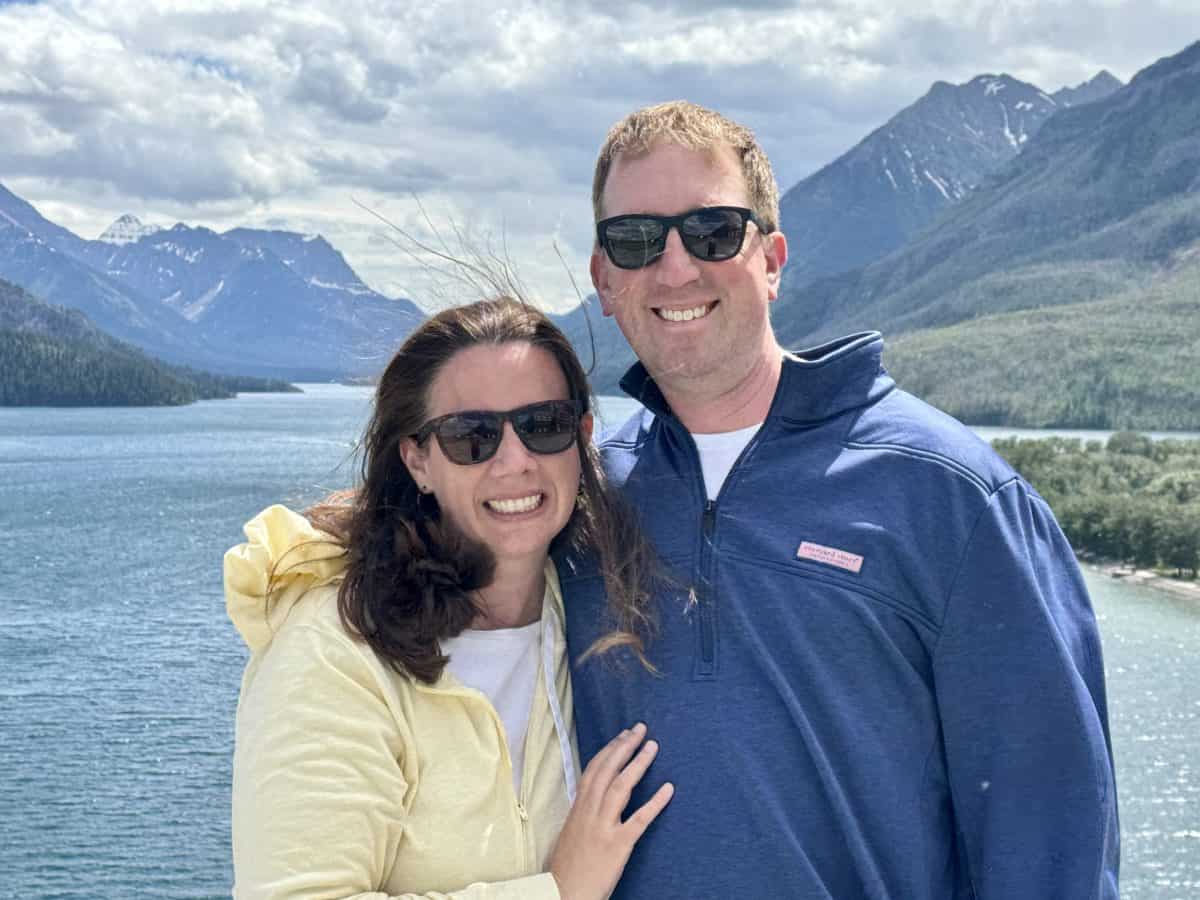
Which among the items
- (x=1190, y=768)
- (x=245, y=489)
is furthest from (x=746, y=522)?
(x=245, y=489)

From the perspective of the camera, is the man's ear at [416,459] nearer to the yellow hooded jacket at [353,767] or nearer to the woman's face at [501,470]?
the woman's face at [501,470]

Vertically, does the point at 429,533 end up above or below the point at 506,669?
above

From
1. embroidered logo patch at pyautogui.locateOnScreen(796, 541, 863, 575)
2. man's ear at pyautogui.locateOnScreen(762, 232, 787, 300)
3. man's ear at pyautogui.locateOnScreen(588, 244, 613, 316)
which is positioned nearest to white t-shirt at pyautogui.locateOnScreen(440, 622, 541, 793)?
embroidered logo patch at pyautogui.locateOnScreen(796, 541, 863, 575)

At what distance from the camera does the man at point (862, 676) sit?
3295 millimetres

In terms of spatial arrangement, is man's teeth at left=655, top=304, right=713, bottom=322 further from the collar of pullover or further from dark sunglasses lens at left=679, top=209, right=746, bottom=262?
the collar of pullover

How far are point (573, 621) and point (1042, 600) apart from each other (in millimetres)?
1359

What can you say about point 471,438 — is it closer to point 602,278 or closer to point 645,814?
point 602,278

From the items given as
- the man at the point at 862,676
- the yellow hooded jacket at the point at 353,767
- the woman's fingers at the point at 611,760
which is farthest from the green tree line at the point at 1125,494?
the yellow hooded jacket at the point at 353,767

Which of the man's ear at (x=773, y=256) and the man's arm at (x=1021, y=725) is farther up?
the man's ear at (x=773, y=256)

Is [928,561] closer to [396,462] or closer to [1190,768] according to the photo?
[396,462]

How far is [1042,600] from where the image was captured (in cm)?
329

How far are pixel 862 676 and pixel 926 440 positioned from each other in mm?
667

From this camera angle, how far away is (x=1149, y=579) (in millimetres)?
63781

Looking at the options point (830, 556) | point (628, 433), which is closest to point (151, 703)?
point (628, 433)
